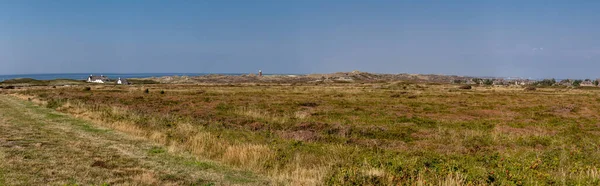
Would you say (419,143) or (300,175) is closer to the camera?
(300,175)

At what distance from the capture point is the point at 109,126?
69.6 feet

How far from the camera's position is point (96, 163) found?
11.7 metres

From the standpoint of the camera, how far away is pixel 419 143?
19297 mm

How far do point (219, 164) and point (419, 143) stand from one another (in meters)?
10.4

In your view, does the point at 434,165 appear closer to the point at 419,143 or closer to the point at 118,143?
the point at 419,143

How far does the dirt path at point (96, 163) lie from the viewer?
10.0 metres

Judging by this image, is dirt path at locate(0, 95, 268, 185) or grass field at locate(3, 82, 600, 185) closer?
dirt path at locate(0, 95, 268, 185)

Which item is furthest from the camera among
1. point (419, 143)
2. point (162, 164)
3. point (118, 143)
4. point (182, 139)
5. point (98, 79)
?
point (98, 79)

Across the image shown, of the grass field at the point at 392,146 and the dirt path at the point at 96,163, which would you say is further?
Answer: the grass field at the point at 392,146

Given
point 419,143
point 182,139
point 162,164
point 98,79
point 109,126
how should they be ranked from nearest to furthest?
point 162,164 < point 182,139 < point 419,143 < point 109,126 < point 98,79

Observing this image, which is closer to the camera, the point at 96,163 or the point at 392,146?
the point at 96,163

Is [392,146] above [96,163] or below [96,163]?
below

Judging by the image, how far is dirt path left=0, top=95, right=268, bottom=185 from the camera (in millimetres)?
10023

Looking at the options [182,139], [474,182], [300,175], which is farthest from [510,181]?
[182,139]
